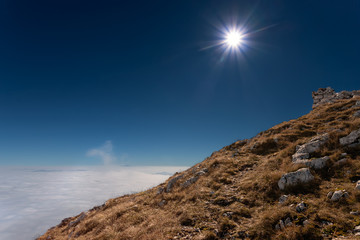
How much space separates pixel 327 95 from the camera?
33.9 metres

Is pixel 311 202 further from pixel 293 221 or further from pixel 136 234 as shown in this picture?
pixel 136 234

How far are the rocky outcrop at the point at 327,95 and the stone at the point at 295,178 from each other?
2879cm

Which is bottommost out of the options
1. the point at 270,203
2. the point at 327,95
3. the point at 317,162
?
the point at 270,203

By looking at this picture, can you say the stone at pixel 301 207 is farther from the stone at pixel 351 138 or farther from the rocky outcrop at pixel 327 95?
the rocky outcrop at pixel 327 95

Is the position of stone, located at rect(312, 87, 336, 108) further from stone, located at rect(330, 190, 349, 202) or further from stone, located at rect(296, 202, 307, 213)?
stone, located at rect(296, 202, 307, 213)

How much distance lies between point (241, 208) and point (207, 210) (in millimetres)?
2100

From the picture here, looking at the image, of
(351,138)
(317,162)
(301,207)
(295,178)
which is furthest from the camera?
(351,138)

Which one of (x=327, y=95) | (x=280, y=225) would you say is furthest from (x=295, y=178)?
(x=327, y=95)

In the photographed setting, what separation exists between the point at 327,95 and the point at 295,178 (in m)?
34.5

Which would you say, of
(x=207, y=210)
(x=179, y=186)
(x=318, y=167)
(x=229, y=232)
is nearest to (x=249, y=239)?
(x=229, y=232)

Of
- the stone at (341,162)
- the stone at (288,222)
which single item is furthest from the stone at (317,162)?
the stone at (288,222)

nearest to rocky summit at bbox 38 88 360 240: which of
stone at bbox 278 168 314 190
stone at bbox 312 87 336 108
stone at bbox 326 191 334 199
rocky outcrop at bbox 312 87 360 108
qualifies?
stone at bbox 278 168 314 190

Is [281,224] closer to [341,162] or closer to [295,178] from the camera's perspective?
[295,178]

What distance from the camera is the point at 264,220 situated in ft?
25.0
